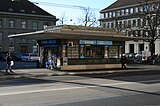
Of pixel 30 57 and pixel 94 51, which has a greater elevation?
pixel 94 51

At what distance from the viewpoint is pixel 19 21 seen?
265 feet

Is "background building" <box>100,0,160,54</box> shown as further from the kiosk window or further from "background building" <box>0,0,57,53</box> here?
the kiosk window

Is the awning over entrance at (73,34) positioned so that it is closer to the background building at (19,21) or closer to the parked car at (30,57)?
the parked car at (30,57)

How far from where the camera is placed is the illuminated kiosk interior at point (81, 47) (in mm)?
28345

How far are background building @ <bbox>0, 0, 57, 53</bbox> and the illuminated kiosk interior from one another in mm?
48478

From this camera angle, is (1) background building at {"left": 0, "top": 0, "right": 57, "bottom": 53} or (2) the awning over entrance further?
(1) background building at {"left": 0, "top": 0, "right": 57, "bottom": 53}

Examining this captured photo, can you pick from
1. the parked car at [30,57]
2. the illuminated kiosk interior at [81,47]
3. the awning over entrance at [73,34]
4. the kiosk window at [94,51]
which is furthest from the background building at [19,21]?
the awning over entrance at [73,34]

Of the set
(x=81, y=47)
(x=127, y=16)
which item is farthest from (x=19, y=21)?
(x=81, y=47)

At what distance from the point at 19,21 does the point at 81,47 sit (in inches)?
2124

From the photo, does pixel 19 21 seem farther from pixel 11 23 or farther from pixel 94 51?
pixel 94 51

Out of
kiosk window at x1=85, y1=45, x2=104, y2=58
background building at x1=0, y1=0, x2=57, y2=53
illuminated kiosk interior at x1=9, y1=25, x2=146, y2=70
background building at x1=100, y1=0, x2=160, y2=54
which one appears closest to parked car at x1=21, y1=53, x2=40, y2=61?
background building at x1=0, y1=0, x2=57, y2=53

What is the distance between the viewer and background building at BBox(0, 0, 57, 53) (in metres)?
78.6

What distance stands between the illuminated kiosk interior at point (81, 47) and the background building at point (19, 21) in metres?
48.5

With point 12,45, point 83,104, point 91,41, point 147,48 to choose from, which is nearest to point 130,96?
point 83,104
